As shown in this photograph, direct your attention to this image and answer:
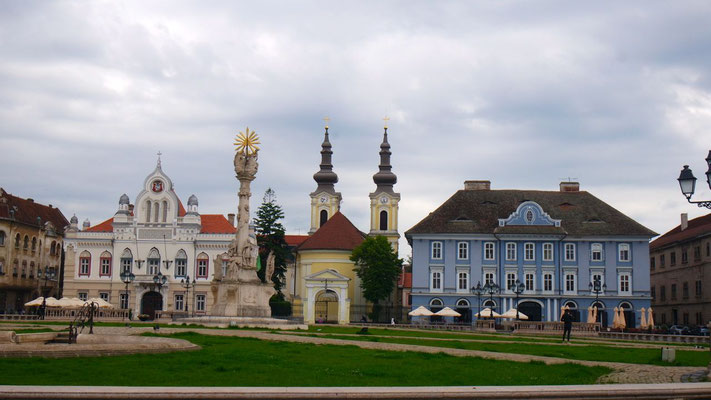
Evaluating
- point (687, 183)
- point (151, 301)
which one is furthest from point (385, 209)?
point (687, 183)

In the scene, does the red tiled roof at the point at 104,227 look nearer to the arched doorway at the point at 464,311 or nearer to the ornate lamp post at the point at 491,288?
the arched doorway at the point at 464,311

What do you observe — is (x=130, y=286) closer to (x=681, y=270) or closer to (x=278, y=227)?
(x=278, y=227)

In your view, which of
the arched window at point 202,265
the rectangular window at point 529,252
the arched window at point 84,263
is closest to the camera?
the rectangular window at point 529,252

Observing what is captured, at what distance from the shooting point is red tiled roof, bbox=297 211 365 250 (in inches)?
3140

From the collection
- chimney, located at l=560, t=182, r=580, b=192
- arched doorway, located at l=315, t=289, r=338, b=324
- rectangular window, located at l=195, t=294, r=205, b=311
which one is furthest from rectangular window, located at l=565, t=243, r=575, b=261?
rectangular window, located at l=195, t=294, r=205, b=311

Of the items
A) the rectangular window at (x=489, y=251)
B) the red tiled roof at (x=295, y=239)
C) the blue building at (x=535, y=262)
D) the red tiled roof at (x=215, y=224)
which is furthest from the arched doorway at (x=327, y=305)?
the red tiled roof at (x=295, y=239)

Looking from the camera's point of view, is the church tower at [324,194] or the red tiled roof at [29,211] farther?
the church tower at [324,194]

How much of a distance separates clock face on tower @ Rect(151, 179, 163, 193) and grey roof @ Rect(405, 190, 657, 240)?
26022 millimetres

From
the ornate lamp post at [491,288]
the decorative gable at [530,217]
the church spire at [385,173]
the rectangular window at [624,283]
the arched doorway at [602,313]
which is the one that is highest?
the church spire at [385,173]

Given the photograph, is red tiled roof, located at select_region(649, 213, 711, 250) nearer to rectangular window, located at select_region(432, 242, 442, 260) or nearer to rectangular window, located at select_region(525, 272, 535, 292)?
rectangular window, located at select_region(525, 272, 535, 292)

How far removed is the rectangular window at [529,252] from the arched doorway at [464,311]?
6755 millimetres

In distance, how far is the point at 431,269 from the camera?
70.2m

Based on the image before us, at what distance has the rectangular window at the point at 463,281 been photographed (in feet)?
229

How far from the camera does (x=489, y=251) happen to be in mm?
70312
